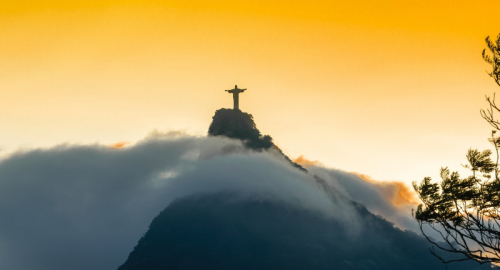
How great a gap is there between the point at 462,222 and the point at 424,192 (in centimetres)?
321

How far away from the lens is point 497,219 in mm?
23156

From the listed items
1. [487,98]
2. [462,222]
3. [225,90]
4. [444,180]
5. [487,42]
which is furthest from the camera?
[225,90]

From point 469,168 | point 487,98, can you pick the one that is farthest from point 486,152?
point 487,98

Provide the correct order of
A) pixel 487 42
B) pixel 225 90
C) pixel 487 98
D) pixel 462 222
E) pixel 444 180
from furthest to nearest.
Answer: pixel 225 90
pixel 444 180
pixel 462 222
pixel 487 42
pixel 487 98

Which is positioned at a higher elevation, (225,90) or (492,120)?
(225,90)

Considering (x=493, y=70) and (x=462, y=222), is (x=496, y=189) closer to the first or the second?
(x=462, y=222)

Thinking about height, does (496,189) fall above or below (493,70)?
below

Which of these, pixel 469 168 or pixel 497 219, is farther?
pixel 469 168

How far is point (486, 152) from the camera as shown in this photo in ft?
80.2

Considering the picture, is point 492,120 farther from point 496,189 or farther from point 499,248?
point 499,248

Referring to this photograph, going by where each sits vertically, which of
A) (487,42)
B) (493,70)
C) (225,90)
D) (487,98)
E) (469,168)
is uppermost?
(225,90)

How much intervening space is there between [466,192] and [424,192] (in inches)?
106

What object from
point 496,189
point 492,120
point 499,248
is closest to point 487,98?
point 492,120

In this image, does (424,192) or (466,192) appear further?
(424,192)
